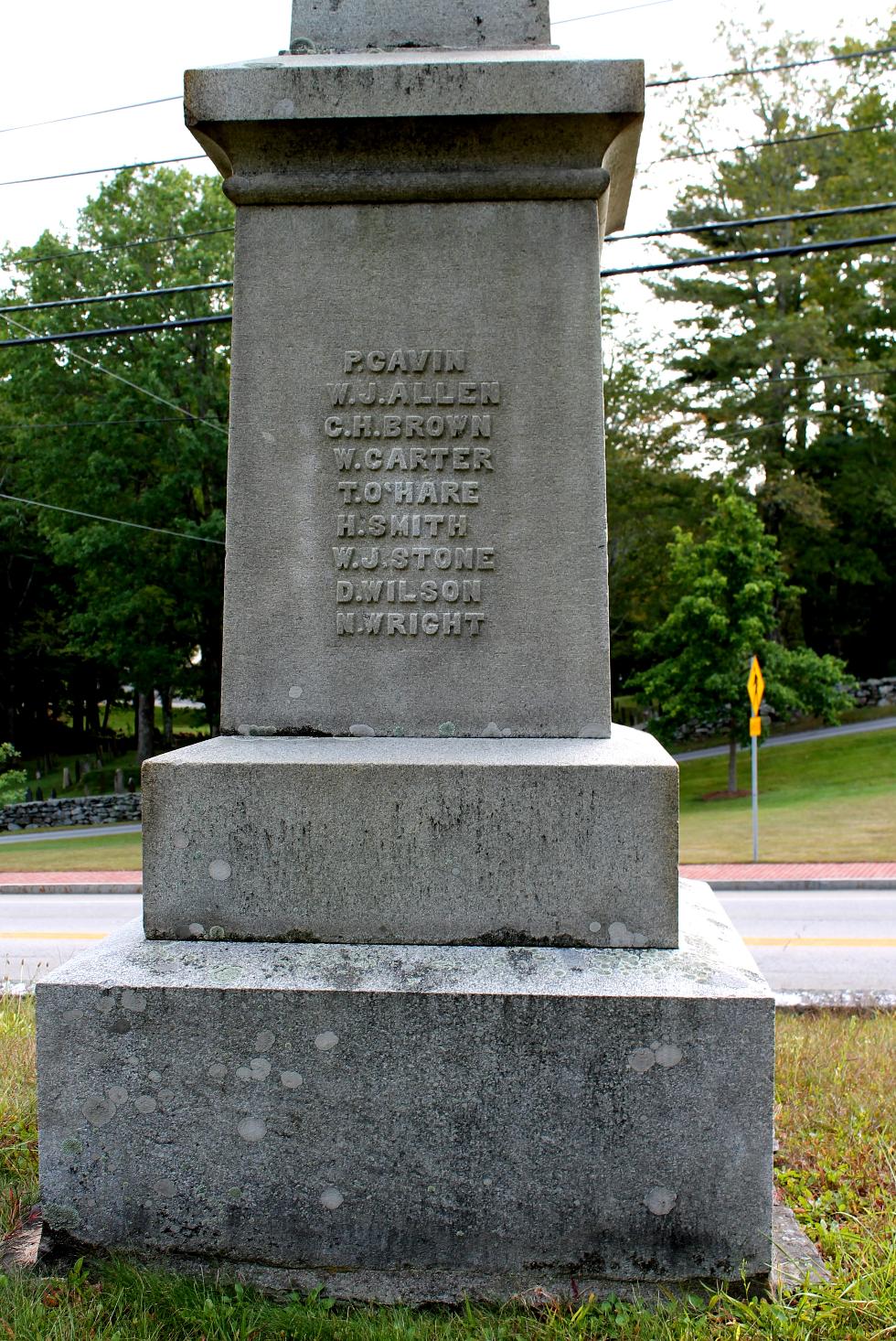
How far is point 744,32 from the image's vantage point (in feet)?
102

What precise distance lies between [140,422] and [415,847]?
25919 millimetres

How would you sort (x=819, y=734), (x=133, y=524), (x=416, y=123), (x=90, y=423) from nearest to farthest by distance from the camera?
(x=416, y=123) → (x=90, y=423) → (x=133, y=524) → (x=819, y=734)

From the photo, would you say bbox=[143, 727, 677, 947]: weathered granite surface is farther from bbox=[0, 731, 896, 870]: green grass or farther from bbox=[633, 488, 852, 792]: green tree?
bbox=[633, 488, 852, 792]: green tree

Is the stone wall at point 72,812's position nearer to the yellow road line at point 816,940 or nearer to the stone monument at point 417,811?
the yellow road line at point 816,940

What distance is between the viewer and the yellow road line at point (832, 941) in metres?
9.42

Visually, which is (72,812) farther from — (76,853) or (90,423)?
(76,853)

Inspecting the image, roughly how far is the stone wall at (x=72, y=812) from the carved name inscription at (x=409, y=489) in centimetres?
2885

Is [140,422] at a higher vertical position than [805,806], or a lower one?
higher

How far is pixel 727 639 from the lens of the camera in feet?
78.3

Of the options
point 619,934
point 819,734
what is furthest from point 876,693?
point 619,934

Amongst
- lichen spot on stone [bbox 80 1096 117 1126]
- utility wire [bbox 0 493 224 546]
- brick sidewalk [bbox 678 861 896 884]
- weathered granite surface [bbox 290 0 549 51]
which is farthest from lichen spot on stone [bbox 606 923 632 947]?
utility wire [bbox 0 493 224 546]

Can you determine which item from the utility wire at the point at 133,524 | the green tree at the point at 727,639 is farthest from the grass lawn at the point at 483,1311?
the utility wire at the point at 133,524

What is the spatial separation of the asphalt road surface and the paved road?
17178mm

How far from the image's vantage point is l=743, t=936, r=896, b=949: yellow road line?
30.9ft
